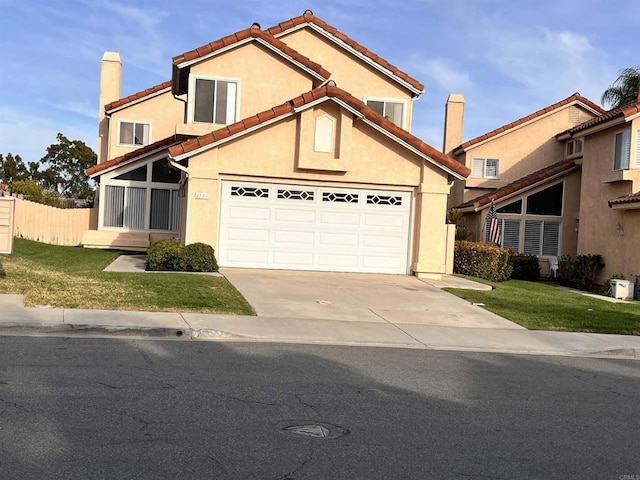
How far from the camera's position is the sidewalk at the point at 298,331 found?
10.0 metres

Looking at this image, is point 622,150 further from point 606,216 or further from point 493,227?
point 493,227

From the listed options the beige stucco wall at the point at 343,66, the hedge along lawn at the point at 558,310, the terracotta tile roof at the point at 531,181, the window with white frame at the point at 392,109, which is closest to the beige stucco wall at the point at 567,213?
the terracotta tile roof at the point at 531,181

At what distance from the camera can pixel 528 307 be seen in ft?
50.8

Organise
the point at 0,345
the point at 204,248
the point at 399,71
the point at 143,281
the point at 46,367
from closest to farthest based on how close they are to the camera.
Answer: the point at 46,367 < the point at 0,345 < the point at 143,281 < the point at 204,248 < the point at 399,71

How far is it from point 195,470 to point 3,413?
2065 mm

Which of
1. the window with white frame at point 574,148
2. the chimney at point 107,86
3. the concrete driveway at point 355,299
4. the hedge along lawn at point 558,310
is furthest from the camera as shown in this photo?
the chimney at point 107,86

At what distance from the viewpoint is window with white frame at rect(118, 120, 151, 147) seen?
30578 millimetres

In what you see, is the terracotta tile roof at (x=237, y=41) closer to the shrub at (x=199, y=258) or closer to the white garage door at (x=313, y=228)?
the white garage door at (x=313, y=228)

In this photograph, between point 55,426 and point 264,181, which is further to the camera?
point 264,181

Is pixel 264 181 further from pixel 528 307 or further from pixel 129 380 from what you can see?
pixel 129 380

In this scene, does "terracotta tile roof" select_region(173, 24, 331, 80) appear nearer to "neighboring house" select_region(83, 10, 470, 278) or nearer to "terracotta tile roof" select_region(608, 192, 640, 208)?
"neighboring house" select_region(83, 10, 470, 278)

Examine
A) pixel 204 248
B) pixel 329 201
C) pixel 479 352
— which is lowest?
pixel 479 352

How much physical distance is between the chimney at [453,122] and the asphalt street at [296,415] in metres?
23.7

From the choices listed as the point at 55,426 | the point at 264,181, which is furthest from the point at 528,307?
the point at 55,426
